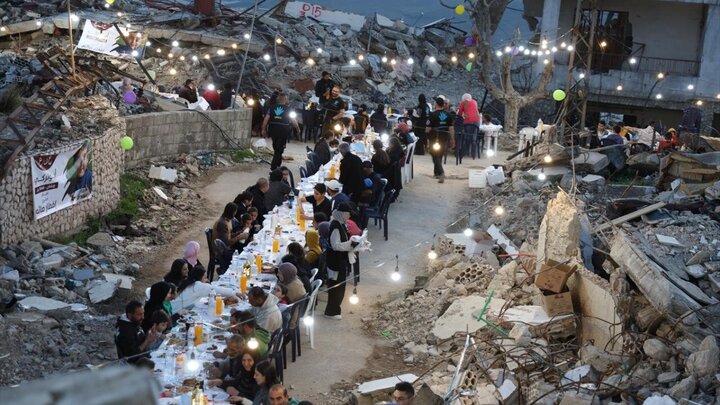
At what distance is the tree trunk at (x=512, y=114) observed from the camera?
27047 millimetres

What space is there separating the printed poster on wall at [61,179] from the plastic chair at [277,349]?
5411 millimetres

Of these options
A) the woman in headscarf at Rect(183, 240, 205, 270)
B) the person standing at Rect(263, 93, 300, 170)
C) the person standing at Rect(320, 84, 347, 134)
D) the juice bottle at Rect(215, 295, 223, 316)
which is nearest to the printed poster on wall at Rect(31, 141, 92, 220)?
the woman in headscarf at Rect(183, 240, 205, 270)

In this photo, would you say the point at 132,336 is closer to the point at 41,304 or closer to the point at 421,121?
the point at 41,304

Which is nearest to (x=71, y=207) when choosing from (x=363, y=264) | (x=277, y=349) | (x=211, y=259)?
(x=211, y=259)

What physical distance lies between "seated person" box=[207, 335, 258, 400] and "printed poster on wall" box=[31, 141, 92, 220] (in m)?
6.19

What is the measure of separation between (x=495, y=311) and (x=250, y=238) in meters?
3.43

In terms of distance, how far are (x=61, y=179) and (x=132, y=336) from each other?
6129 mm

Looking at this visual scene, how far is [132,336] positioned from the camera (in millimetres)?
9133

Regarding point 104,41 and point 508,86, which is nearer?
point 104,41

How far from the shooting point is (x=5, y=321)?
35.8ft

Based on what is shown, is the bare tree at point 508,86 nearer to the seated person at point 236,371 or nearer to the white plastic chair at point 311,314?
the white plastic chair at point 311,314

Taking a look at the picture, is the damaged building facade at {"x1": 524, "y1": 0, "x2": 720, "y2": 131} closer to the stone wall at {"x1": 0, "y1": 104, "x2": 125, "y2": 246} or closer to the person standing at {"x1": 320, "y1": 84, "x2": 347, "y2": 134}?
the person standing at {"x1": 320, "y1": 84, "x2": 347, "y2": 134}

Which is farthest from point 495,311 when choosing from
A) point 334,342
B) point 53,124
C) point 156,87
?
point 156,87

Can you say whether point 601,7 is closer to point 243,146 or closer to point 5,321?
point 243,146
